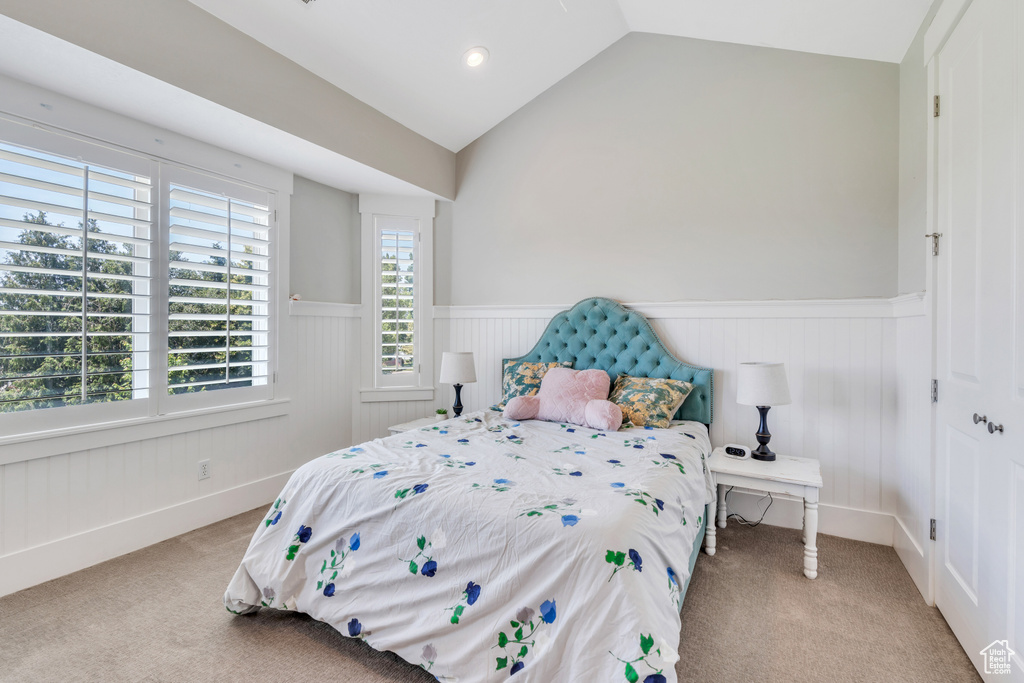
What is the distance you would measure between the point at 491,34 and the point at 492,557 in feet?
9.99

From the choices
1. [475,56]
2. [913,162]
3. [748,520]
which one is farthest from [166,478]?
[913,162]

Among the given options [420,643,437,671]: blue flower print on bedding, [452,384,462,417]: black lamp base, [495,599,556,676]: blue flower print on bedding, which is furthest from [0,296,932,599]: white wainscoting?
[420,643,437,671]: blue flower print on bedding

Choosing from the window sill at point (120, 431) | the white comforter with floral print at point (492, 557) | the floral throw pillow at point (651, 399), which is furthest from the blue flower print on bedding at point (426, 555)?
the window sill at point (120, 431)

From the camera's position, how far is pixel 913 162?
7.80ft

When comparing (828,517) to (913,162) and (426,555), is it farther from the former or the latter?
(426,555)

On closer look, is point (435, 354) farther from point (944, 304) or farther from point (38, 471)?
point (944, 304)

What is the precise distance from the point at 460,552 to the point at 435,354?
271 cm

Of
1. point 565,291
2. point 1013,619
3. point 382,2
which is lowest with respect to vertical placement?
point 1013,619

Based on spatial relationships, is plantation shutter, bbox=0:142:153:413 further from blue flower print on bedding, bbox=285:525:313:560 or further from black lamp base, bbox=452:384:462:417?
black lamp base, bbox=452:384:462:417

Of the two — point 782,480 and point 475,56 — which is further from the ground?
point 475,56

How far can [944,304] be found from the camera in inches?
78.2

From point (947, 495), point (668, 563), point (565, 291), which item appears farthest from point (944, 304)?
point (565, 291)

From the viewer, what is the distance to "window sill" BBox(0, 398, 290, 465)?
2180 millimetres

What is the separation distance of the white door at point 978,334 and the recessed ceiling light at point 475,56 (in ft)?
7.95
